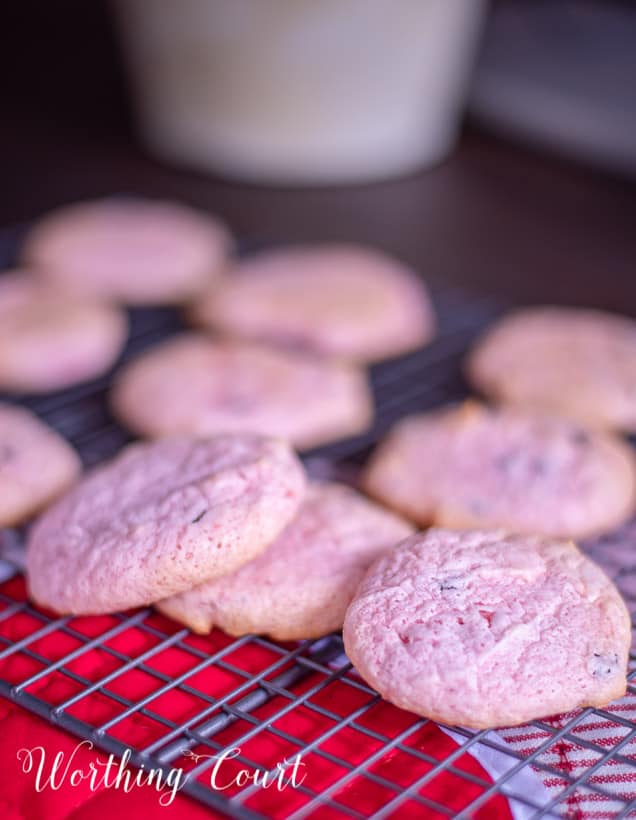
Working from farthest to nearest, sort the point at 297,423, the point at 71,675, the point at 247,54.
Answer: the point at 247,54
the point at 297,423
the point at 71,675

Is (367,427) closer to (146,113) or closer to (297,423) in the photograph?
(297,423)

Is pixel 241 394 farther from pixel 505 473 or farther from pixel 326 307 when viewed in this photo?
pixel 505 473

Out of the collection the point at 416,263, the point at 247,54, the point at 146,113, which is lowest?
the point at 416,263

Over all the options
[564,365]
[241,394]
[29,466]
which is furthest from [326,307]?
[29,466]

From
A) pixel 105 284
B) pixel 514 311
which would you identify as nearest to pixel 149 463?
pixel 105 284

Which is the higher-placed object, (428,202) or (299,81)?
(299,81)

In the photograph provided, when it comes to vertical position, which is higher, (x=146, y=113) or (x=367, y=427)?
(x=146, y=113)

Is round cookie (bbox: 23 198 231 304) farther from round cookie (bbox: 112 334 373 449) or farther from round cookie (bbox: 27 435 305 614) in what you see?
round cookie (bbox: 27 435 305 614)
